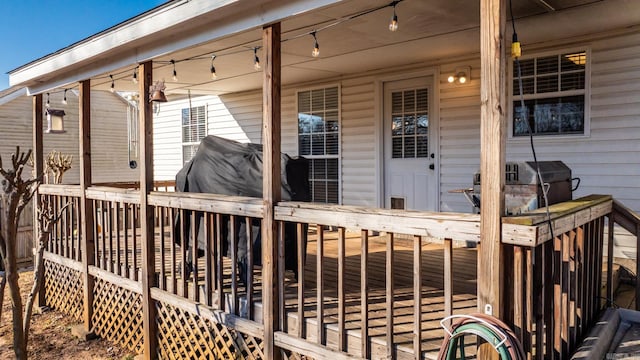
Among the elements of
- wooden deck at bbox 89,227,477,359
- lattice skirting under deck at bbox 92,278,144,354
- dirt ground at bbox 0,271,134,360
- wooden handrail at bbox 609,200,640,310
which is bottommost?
dirt ground at bbox 0,271,134,360

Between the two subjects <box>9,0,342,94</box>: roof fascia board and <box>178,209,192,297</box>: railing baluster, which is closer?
<box>9,0,342,94</box>: roof fascia board

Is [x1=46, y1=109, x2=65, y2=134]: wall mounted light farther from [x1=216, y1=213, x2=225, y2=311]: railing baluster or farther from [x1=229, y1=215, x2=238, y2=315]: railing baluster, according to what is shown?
[x1=229, y1=215, x2=238, y2=315]: railing baluster

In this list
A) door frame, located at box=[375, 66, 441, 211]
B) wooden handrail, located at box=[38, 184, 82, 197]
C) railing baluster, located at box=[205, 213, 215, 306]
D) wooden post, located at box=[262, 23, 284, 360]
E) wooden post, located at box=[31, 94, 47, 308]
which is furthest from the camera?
wooden post, located at box=[31, 94, 47, 308]

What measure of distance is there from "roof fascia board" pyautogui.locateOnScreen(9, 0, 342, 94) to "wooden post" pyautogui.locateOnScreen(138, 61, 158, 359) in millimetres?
318

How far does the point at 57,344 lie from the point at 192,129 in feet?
17.4

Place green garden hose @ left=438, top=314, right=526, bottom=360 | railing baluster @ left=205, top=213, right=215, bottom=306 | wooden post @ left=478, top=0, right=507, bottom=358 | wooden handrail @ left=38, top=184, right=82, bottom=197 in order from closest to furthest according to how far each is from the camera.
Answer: green garden hose @ left=438, top=314, right=526, bottom=360 < wooden post @ left=478, top=0, right=507, bottom=358 < railing baluster @ left=205, top=213, right=215, bottom=306 < wooden handrail @ left=38, top=184, right=82, bottom=197

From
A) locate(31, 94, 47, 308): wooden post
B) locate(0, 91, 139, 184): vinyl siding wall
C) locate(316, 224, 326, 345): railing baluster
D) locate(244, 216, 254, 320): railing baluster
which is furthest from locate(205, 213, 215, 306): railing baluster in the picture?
locate(0, 91, 139, 184): vinyl siding wall

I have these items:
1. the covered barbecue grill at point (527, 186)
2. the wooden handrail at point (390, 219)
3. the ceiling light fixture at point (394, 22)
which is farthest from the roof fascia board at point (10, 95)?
the covered barbecue grill at point (527, 186)

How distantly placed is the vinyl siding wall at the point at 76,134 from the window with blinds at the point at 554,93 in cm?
1480

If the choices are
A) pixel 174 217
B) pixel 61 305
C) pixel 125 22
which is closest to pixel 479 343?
pixel 174 217

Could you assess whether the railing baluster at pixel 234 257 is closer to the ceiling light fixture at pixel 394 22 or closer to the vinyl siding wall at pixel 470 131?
the ceiling light fixture at pixel 394 22

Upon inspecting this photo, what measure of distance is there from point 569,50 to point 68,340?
6480 mm

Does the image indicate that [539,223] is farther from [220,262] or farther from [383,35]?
[383,35]

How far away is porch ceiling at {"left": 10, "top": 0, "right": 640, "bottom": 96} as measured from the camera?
390cm
